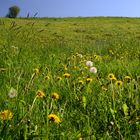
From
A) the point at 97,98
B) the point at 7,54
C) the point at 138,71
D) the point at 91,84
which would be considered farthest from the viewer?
the point at 7,54

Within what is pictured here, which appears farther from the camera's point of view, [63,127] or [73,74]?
[73,74]

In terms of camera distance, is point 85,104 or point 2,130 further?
point 85,104

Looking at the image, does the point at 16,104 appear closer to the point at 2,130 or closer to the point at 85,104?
the point at 2,130

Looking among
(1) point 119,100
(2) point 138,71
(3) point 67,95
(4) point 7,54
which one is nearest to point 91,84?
(3) point 67,95

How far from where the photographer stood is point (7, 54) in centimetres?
595

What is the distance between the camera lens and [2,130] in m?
2.22

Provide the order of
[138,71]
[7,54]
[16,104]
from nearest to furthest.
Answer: [16,104], [138,71], [7,54]

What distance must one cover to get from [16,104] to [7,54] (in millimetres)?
3349

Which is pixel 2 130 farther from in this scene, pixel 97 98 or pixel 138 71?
pixel 138 71

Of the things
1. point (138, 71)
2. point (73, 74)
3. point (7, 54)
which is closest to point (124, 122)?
point (73, 74)

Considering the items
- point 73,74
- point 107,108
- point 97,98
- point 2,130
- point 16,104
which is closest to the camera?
point 2,130

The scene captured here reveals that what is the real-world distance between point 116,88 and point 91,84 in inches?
17.5

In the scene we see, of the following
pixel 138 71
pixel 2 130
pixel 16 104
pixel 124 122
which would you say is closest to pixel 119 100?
pixel 124 122

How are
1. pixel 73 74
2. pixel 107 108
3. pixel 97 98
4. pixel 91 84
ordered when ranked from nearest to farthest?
pixel 107 108, pixel 97 98, pixel 91 84, pixel 73 74
